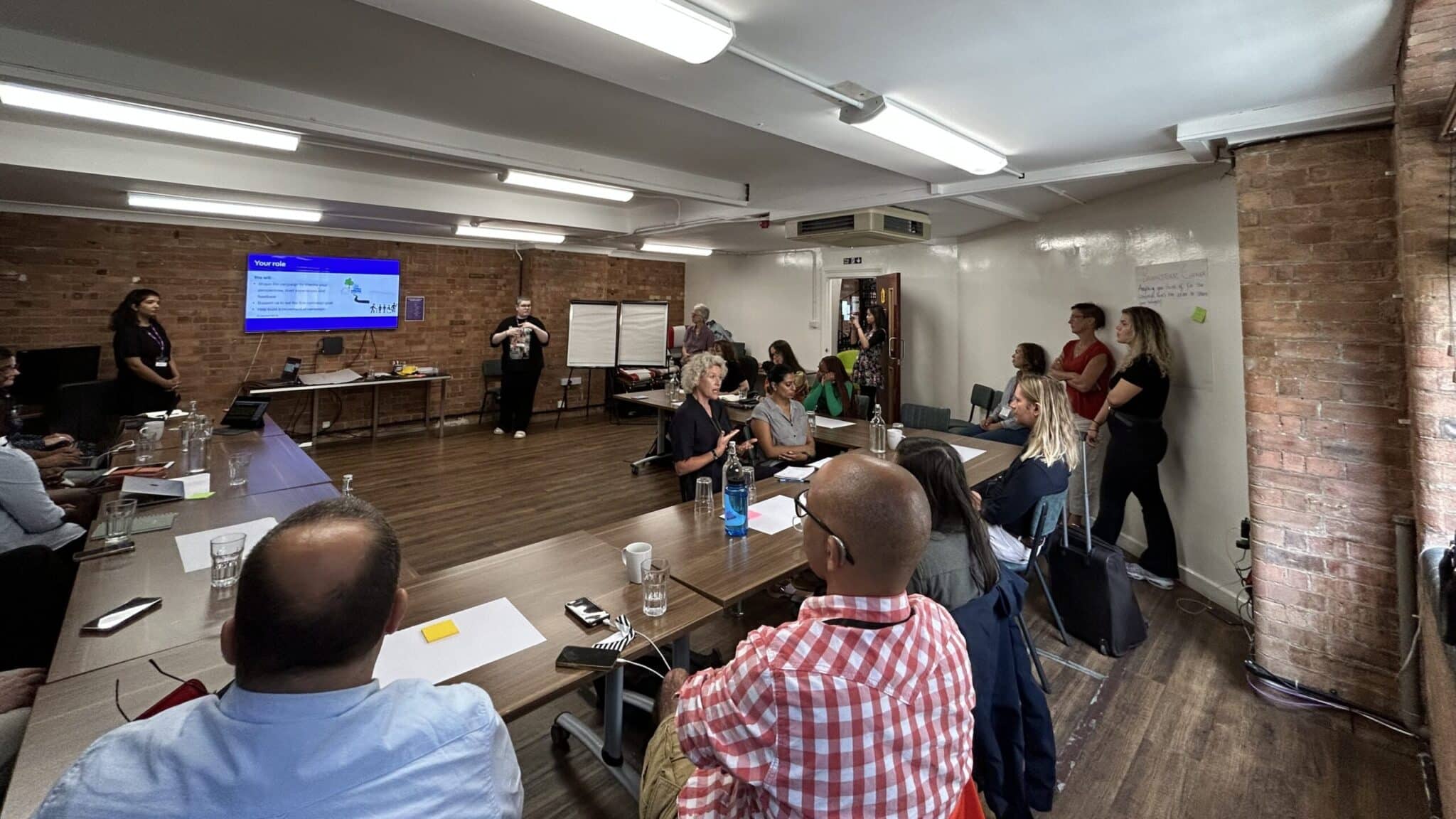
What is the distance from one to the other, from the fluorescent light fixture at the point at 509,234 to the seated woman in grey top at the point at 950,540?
605cm

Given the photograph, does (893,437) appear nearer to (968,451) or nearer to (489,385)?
(968,451)

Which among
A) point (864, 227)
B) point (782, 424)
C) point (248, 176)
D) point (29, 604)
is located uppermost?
point (248, 176)

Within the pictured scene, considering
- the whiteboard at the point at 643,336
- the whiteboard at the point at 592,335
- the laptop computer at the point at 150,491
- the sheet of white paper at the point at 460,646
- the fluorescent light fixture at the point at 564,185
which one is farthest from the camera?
the whiteboard at the point at 643,336

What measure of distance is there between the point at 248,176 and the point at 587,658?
5.34 metres

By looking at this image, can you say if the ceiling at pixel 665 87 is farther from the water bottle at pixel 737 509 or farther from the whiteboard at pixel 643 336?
the whiteboard at pixel 643 336

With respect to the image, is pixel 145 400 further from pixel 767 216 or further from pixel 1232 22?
pixel 1232 22

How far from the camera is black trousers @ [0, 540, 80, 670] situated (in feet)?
6.32

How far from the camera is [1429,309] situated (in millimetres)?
1958

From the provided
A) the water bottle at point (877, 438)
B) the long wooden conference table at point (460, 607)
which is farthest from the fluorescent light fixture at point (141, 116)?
the water bottle at point (877, 438)

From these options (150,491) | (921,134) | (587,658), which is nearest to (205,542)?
(150,491)

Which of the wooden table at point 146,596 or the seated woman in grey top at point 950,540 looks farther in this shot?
the seated woman in grey top at point 950,540

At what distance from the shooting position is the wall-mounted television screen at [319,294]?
6.52 m

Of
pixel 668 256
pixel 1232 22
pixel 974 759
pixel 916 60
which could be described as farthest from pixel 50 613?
pixel 668 256

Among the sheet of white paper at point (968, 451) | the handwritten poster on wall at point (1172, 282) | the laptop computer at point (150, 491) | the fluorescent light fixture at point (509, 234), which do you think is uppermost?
the fluorescent light fixture at point (509, 234)
